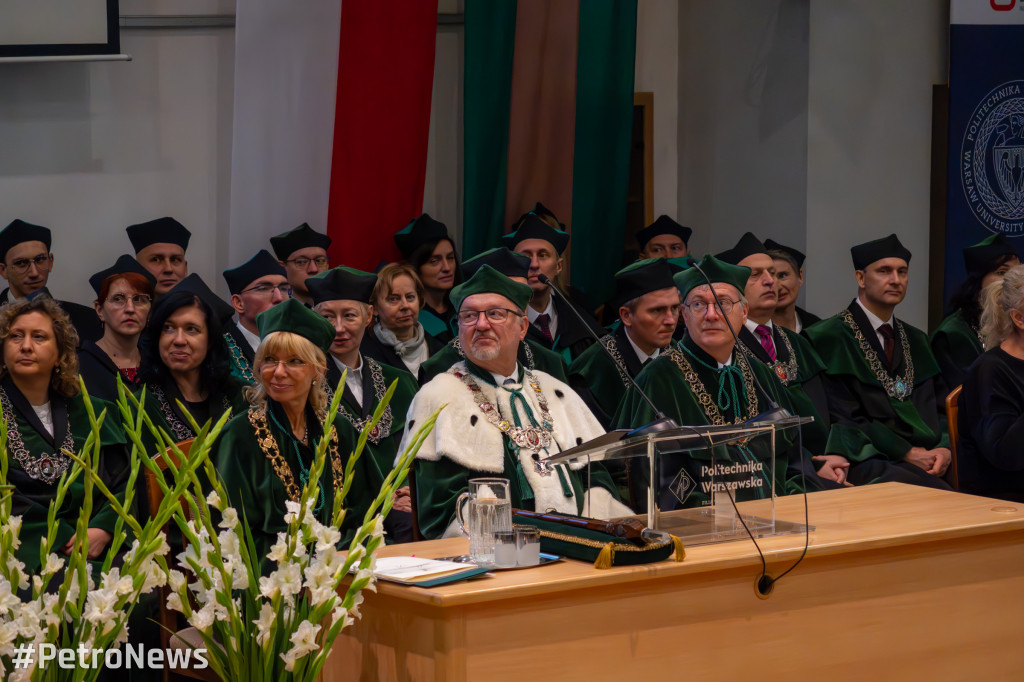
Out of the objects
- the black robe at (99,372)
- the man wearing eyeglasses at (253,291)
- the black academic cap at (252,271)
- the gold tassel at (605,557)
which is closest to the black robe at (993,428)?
the gold tassel at (605,557)

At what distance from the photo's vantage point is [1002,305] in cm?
418

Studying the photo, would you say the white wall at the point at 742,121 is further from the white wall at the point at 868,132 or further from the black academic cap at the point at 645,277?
the black academic cap at the point at 645,277

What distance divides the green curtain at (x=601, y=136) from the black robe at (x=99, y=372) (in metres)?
3.17

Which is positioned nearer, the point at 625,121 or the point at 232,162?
the point at 232,162

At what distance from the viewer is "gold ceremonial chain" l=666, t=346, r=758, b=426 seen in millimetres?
4094

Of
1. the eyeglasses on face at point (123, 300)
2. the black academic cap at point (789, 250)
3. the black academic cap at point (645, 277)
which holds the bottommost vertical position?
the eyeglasses on face at point (123, 300)

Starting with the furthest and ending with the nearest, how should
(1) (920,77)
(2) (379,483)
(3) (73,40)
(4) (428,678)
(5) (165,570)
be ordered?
1. (1) (920,77)
2. (3) (73,40)
3. (2) (379,483)
4. (4) (428,678)
5. (5) (165,570)

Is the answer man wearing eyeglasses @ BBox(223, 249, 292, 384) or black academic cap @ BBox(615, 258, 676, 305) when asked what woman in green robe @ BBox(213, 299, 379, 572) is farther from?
black academic cap @ BBox(615, 258, 676, 305)

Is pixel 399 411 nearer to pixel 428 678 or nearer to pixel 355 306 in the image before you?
pixel 355 306

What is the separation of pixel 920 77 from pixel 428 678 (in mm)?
5953

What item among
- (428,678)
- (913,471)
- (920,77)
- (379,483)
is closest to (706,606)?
(428,678)

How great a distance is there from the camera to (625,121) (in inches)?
290

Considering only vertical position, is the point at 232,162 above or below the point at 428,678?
above

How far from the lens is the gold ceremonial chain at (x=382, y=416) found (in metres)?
4.64
